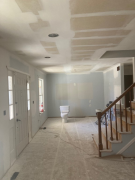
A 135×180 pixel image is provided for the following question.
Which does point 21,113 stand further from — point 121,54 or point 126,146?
point 121,54

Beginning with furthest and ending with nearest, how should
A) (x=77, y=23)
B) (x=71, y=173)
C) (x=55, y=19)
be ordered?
1. (x=71, y=173)
2. (x=77, y=23)
3. (x=55, y=19)

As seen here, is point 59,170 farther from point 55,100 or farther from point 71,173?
point 55,100

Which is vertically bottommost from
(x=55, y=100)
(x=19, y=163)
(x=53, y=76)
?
(x=19, y=163)

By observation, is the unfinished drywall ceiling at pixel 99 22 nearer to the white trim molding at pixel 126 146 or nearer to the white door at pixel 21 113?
the white door at pixel 21 113

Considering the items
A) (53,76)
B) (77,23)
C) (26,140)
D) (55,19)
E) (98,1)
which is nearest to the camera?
(98,1)

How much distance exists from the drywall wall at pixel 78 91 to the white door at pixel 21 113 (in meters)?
3.73

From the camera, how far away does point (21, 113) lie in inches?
148

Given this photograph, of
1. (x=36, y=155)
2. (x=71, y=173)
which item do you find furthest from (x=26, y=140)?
(x=71, y=173)

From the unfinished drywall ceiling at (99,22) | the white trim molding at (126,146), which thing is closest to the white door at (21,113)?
the unfinished drywall ceiling at (99,22)

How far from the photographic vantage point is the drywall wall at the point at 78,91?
7.75 metres

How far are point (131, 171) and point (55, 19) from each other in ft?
9.31

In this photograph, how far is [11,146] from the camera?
3.10 m

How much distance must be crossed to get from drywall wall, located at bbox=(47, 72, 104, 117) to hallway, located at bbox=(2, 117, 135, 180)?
353cm

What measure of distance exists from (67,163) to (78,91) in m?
4.98
